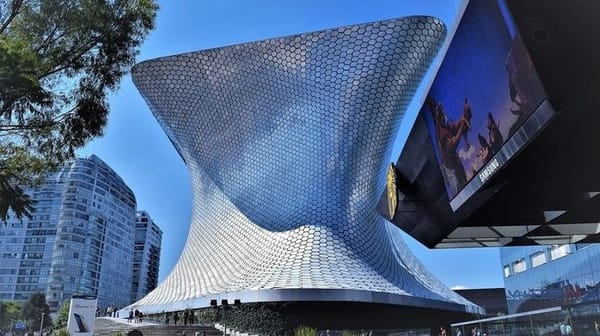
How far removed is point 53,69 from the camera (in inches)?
376

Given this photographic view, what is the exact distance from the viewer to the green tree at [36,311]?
262 feet

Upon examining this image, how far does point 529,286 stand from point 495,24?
144 ft

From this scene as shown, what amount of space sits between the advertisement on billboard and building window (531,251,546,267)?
36802 mm

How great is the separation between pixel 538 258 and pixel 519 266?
157 inches

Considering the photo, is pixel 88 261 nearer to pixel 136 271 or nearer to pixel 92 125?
pixel 136 271

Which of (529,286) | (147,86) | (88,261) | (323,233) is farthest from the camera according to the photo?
(88,261)

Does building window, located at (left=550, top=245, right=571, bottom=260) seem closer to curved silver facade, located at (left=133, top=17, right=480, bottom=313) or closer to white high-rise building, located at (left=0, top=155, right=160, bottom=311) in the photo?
curved silver facade, located at (left=133, top=17, right=480, bottom=313)

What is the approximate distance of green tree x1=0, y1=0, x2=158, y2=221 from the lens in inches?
338

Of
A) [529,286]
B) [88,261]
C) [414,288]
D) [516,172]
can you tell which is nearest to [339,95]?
[414,288]

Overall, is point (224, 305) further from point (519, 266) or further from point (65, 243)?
point (65, 243)

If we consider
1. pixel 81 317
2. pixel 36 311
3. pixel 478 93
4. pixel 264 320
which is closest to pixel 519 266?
pixel 264 320

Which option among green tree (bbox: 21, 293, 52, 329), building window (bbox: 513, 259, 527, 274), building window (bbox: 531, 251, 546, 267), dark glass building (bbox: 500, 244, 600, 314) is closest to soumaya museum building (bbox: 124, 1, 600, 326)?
dark glass building (bbox: 500, 244, 600, 314)

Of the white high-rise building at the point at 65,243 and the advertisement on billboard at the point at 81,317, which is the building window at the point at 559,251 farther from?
the white high-rise building at the point at 65,243

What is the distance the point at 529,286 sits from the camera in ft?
141
